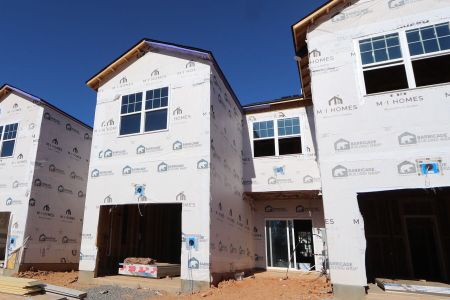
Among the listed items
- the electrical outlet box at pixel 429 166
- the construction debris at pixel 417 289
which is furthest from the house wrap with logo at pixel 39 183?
the electrical outlet box at pixel 429 166

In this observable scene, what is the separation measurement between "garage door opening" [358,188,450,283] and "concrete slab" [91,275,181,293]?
259 inches

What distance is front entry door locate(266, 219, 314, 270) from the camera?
A: 46.8ft

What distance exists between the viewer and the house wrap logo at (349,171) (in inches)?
318

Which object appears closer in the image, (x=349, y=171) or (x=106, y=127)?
(x=349, y=171)

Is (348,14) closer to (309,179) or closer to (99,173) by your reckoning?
(309,179)

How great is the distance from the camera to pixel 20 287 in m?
8.34

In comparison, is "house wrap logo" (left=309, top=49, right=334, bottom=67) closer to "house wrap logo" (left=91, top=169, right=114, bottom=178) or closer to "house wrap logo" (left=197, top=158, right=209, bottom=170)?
"house wrap logo" (left=197, top=158, right=209, bottom=170)

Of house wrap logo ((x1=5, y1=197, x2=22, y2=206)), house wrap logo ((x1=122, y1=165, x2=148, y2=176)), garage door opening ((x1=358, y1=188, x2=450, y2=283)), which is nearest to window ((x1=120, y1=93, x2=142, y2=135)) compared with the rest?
house wrap logo ((x1=122, y1=165, x2=148, y2=176))

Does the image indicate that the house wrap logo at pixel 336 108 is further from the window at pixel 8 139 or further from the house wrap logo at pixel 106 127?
the window at pixel 8 139

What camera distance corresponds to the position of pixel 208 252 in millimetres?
9336

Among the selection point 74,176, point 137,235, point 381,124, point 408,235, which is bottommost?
point 408,235

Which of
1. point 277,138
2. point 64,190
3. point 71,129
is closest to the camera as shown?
point 277,138

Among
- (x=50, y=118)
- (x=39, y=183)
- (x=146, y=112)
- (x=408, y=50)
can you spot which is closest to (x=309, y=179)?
(x=408, y=50)

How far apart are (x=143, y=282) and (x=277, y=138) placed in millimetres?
8593
